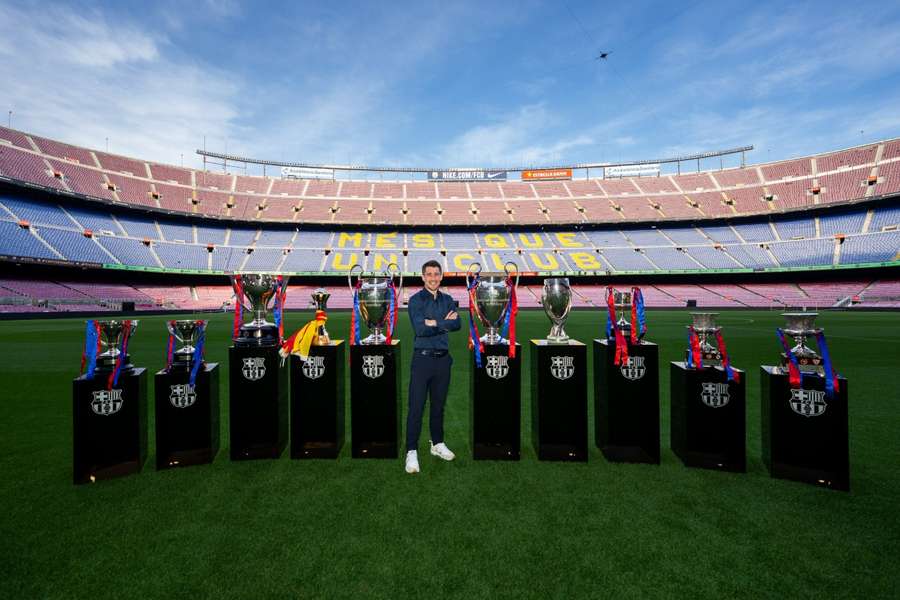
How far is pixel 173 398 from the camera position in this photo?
121 inches

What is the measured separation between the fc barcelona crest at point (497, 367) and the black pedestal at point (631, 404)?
814mm

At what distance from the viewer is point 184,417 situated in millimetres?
3113

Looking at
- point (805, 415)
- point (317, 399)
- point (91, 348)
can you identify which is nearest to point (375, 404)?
point (317, 399)

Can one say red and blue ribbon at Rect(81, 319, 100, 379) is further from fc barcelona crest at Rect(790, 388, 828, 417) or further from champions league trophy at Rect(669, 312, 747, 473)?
fc barcelona crest at Rect(790, 388, 828, 417)

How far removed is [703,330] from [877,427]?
8.14ft

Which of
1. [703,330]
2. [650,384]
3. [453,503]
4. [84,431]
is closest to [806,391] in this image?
[703,330]

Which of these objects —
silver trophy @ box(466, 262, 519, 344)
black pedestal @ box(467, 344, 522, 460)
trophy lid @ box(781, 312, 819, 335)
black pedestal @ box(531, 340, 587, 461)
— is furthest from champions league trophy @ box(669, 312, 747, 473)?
silver trophy @ box(466, 262, 519, 344)

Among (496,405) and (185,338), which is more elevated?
(185,338)

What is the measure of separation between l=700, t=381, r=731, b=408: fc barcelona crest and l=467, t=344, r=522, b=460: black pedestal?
4.52 feet

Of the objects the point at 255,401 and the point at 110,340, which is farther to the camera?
the point at 255,401

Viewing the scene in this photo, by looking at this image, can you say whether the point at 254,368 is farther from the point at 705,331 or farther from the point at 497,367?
the point at 705,331

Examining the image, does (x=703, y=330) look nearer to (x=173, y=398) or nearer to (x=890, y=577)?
(x=890, y=577)

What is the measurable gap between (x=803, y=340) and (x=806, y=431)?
2.05ft

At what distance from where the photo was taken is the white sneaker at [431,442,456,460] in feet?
10.5
